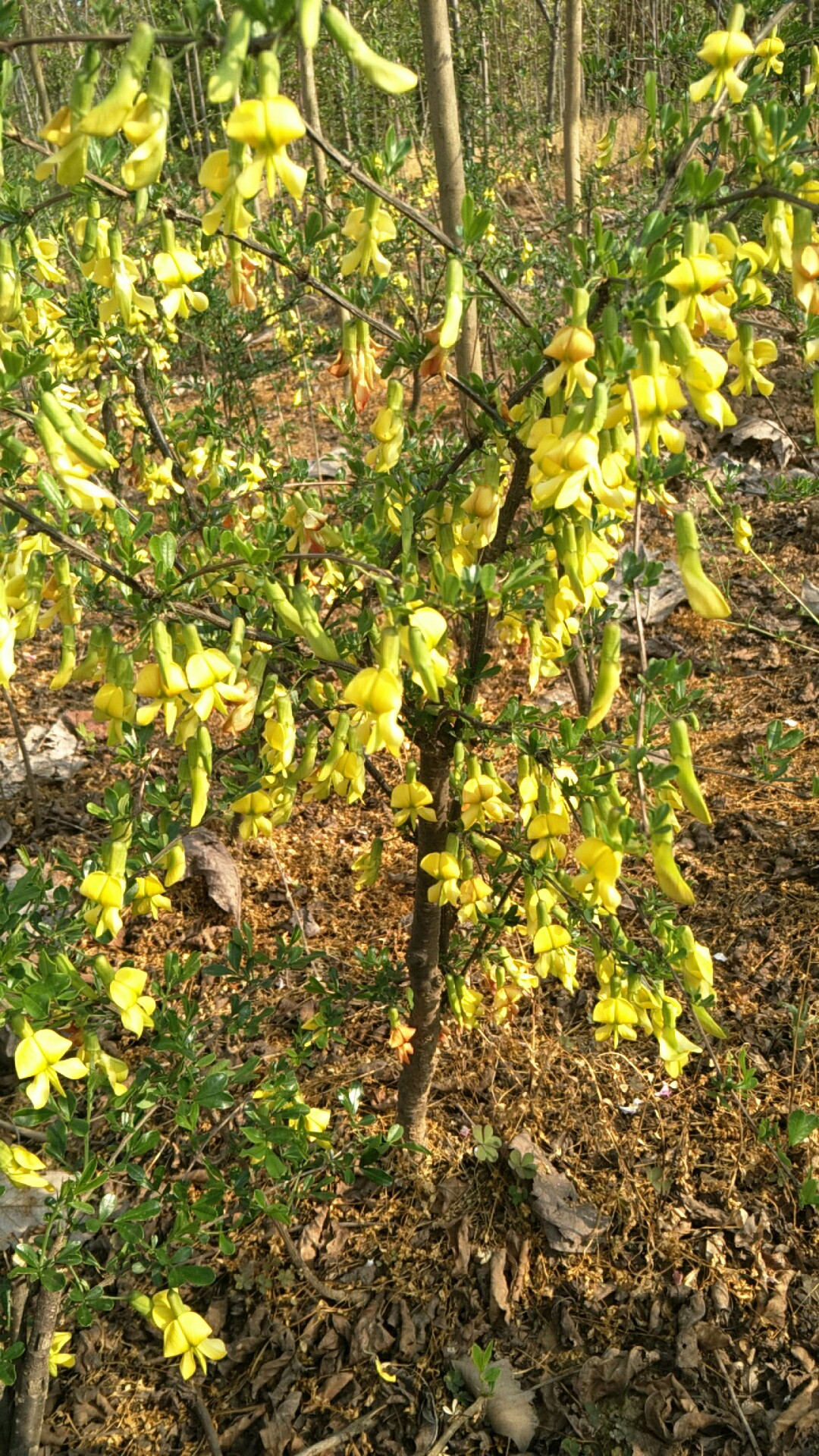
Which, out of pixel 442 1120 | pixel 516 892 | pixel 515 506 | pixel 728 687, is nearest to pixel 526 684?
pixel 728 687

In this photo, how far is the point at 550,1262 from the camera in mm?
2000

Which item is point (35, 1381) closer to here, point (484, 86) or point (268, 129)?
point (268, 129)

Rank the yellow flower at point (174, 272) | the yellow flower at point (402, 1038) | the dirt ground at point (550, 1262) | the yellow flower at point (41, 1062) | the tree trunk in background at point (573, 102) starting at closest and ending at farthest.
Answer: the yellow flower at point (41, 1062), the yellow flower at point (174, 272), the dirt ground at point (550, 1262), the yellow flower at point (402, 1038), the tree trunk in background at point (573, 102)

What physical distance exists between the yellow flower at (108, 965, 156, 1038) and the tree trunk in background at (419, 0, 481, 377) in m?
1.83

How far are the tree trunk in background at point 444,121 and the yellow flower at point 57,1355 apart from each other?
2.32 metres

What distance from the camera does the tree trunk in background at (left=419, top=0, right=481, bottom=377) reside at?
102 inches

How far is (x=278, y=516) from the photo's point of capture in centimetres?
202

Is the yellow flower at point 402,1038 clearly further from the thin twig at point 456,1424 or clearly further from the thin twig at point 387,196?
the thin twig at point 387,196

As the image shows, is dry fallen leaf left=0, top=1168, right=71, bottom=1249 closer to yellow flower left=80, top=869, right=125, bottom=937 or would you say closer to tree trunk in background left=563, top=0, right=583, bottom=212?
yellow flower left=80, top=869, right=125, bottom=937

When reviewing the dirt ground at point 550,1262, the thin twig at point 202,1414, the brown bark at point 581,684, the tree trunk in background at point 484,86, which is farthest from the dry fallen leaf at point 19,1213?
the tree trunk in background at point 484,86

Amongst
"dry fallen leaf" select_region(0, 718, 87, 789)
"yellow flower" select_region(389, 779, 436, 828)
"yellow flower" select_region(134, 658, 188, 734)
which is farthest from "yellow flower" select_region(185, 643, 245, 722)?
"dry fallen leaf" select_region(0, 718, 87, 789)

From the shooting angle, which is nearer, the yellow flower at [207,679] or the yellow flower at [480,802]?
the yellow flower at [207,679]

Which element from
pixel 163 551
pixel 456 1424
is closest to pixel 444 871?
pixel 163 551

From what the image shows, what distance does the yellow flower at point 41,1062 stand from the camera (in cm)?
126
